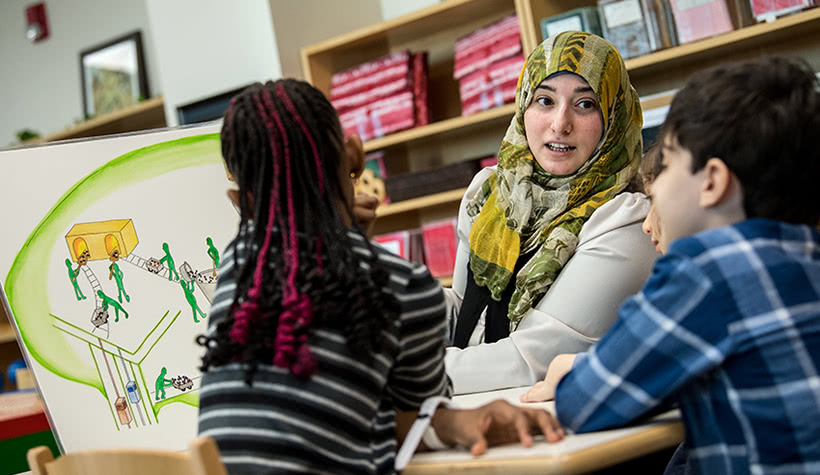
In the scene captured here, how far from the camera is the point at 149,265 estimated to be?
1.52m

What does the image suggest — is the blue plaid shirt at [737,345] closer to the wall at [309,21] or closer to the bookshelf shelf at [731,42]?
the bookshelf shelf at [731,42]

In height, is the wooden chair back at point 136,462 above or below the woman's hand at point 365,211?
below

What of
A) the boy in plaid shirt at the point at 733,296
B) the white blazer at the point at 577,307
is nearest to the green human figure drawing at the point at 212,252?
the white blazer at the point at 577,307

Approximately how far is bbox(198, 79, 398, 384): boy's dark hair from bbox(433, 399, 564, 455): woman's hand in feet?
0.55

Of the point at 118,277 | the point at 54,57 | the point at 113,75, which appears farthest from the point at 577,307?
the point at 54,57

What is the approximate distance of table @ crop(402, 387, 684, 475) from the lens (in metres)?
0.90

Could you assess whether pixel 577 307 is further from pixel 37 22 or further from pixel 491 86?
pixel 37 22

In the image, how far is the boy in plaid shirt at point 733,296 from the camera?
0.90 m

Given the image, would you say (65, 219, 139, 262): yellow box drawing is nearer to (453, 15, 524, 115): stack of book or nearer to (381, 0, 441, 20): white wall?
(453, 15, 524, 115): stack of book

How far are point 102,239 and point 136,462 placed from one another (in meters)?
0.71

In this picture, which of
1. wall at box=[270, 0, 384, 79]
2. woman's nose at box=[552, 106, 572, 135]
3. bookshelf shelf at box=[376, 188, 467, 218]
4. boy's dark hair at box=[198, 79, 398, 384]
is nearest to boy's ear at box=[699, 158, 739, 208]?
boy's dark hair at box=[198, 79, 398, 384]

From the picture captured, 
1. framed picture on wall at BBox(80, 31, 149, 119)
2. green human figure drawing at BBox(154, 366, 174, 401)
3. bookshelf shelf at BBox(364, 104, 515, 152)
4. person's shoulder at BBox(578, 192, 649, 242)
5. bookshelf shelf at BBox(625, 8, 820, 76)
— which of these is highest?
framed picture on wall at BBox(80, 31, 149, 119)

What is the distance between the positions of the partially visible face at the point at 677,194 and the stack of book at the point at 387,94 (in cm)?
249

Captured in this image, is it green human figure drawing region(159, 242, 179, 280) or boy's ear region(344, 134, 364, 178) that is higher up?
boy's ear region(344, 134, 364, 178)
